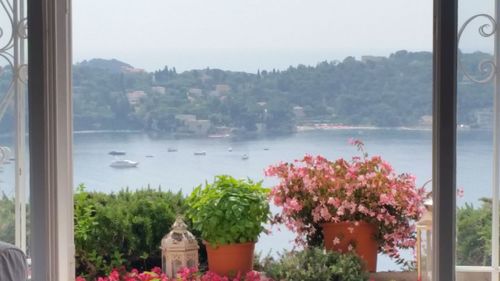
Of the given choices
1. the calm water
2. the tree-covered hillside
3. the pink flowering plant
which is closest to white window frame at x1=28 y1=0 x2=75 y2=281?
the pink flowering plant

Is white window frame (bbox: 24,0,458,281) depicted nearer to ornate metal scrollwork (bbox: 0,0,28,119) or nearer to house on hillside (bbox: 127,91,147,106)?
ornate metal scrollwork (bbox: 0,0,28,119)

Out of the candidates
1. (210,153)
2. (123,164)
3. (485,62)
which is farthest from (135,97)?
(485,62)

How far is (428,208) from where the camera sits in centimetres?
432

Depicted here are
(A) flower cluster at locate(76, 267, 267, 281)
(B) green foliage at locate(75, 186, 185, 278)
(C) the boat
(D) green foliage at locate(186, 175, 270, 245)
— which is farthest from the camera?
(C) the boat

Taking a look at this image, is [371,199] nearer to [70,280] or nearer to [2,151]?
[70,280]

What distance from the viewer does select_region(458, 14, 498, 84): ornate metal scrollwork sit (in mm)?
3322

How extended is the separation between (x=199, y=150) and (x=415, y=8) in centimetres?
211

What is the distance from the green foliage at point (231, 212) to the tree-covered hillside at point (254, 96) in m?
2.06

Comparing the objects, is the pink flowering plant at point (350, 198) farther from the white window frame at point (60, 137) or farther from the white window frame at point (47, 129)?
the white window frame at point (47, 129)

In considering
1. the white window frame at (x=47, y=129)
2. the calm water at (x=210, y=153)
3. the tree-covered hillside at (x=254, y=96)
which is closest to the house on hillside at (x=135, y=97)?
the tree-covered hillside at (x=254, y=96)

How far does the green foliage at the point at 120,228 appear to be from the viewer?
4984 millimetres

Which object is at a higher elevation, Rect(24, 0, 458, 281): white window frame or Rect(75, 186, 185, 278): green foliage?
Rect(24, 0, 458, 281): white window frame

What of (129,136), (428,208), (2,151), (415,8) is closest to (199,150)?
(129,136)

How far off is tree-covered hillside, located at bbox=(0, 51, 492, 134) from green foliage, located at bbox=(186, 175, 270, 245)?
2.06 metres
